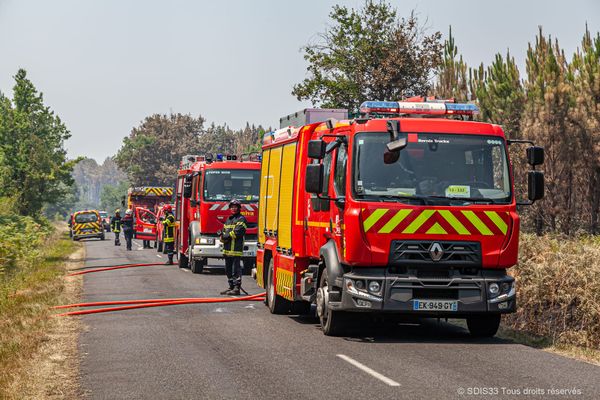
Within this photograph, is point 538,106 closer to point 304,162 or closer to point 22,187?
point 304,162

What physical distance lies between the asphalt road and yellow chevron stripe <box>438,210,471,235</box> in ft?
4.79

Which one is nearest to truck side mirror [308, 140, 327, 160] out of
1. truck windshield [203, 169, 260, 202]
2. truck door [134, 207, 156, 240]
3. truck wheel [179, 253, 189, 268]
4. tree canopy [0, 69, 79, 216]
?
truck windshield [203, 169, 260, 202]

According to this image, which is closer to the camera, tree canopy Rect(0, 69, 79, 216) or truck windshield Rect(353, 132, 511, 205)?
truck windshield Rect(353, 132, 511, 205)

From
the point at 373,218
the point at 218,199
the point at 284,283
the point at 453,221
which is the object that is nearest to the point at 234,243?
the point at 284,283

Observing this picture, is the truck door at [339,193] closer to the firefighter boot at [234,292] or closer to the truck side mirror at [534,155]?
the truck side mirror at [534,155]

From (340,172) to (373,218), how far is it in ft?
3.31

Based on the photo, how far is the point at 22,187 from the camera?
57.6 meters

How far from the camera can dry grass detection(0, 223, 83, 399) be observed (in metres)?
9.15

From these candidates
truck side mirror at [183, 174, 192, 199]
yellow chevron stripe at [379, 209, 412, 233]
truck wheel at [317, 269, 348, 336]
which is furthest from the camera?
truck side mirror at [183, 174, 192, 199]

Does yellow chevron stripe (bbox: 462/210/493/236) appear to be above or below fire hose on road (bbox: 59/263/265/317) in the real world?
above

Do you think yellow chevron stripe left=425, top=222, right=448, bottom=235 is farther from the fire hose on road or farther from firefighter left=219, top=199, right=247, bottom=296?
firefighter left=219, top=199, right=247, bottom=296

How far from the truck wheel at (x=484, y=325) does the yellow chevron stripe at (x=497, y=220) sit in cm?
131

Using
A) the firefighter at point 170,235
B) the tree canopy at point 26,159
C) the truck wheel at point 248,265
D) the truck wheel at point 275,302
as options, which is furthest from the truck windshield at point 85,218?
the truck wheel at point 275,302

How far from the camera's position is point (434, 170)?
12.2 m
